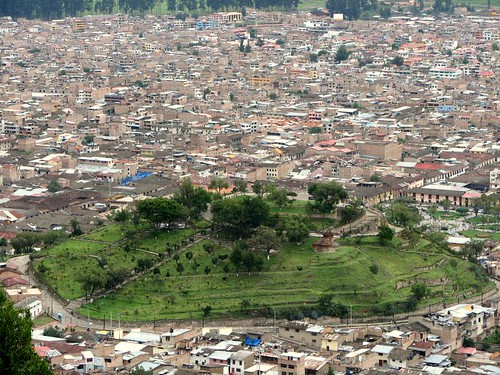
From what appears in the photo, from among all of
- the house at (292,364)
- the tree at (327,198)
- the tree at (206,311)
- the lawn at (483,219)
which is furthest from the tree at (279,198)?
the house at (292,364)

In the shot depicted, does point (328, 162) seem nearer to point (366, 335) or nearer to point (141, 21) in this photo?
point (366, 335)

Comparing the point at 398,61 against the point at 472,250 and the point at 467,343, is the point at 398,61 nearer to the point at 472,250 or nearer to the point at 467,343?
the point at 472,250

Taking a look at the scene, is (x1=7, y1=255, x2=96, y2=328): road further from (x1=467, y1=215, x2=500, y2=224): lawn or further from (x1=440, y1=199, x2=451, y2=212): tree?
(x1=440, y1=199, x2=451, y2=212): tree

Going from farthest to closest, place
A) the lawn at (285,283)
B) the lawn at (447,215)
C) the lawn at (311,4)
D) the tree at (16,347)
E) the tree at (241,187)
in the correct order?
the lawn at (311,4) → the lawn at (447,215) → the tree at (241,187) → the lawn at (285,283) → the tree at (16,347)

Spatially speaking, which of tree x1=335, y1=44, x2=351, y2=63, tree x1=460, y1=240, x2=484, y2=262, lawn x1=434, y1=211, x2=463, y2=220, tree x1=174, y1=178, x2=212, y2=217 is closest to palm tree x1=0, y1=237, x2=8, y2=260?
tree x1=174, y1=178, x2=212, y2=217

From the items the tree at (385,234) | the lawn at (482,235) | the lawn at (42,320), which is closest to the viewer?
the lawn at (42,320)

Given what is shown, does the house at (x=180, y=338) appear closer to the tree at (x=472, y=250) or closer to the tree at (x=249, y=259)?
the tree at (x=249, y=259)
